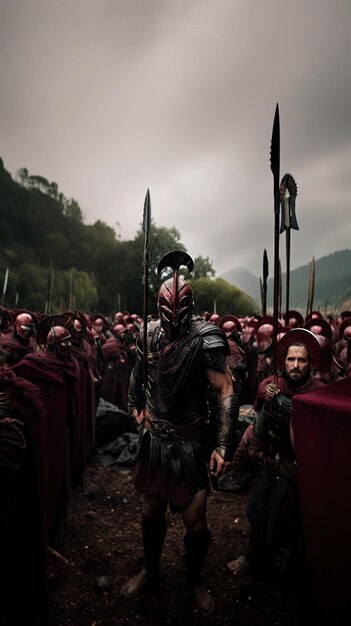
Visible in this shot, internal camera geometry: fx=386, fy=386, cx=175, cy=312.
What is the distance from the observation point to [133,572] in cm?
345

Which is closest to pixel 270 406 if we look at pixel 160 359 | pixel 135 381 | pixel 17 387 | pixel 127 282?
pixel 160 359

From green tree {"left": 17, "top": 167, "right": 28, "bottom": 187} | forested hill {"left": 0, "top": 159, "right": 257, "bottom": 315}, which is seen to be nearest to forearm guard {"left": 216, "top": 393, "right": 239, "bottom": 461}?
forested hill {"left": 0, "top": 159, "right": 257, "bottom": 315}

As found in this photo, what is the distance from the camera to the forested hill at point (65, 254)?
3488cm

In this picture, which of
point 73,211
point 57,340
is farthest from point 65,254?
point 57,340

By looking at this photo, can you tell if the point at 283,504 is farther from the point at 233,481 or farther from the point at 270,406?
the point at 233,481

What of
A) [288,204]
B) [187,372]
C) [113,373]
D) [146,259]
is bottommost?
[113,373]

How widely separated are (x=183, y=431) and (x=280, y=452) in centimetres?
81

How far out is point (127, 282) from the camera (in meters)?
38.6

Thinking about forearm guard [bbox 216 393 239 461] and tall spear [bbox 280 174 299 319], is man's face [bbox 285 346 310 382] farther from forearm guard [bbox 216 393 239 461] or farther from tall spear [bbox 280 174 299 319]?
tall spear [bbox 280 174 299 319]

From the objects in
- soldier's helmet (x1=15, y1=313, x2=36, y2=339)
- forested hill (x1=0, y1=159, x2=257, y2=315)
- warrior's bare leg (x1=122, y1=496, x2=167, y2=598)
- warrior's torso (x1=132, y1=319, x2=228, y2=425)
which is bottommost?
warrior's bare leg (x1=122, y1=496, x2=167, y2=598)

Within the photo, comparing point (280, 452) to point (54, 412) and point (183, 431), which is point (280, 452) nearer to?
point (183, 431)

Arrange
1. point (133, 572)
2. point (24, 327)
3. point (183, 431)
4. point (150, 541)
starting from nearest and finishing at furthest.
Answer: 1. point (183, 431)
2. point (150, 541)
3. point (133, 572)
4. point (24, 327)

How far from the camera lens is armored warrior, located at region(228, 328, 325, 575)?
2.96 metres

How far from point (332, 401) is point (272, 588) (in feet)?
7.05
